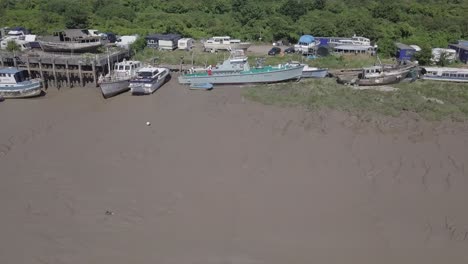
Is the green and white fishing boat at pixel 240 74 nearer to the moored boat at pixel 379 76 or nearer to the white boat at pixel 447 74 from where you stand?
the moored boat at pixel 379 76

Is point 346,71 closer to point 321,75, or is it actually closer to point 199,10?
point 321,75

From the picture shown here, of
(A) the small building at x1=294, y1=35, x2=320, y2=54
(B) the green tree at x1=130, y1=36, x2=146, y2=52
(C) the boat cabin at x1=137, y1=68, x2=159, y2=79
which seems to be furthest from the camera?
(B) the green tree at x1=130, y1=36, x2=146, y2=52

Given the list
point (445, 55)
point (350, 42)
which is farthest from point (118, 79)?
point (445, 55)

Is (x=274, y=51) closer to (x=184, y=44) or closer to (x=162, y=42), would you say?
(x=184, y=44)

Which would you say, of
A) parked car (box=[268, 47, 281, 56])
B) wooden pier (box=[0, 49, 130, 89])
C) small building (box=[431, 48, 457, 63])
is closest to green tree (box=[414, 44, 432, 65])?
small building (box=[431, 48, 457, 63])

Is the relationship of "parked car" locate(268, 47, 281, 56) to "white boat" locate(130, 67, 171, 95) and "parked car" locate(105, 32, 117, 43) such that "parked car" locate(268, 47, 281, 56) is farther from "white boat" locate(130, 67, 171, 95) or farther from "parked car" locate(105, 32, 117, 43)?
"parked car" locate(105, 32, 117, 43)
